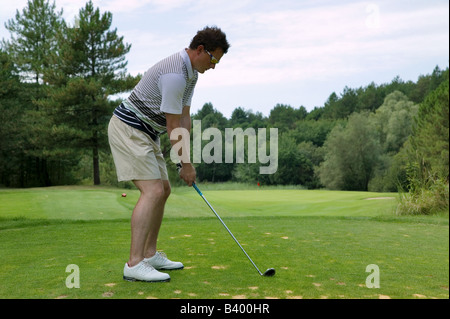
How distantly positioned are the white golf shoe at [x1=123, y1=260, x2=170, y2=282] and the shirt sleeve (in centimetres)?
94

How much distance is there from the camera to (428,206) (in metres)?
8.54

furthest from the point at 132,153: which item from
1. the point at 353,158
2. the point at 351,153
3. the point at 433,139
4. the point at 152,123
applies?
the point at 353,158

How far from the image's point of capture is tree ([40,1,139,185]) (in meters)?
18.3

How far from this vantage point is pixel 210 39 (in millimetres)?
2676

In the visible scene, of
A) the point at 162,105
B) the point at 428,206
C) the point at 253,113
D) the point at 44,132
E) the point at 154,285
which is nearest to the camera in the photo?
the point at 154,285

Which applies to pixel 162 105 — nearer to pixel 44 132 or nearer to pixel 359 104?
pixel 44 132

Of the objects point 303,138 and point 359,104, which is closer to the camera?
point 303,138

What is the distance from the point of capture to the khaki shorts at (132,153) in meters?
2.62

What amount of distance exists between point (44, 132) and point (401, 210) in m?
16.4

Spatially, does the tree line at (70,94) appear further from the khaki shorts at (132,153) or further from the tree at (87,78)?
the khaki shorts at (132,153)

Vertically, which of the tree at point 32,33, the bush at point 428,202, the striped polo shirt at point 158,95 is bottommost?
the bush at point 428,202
